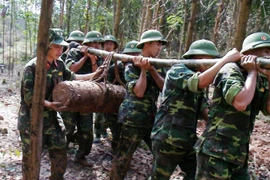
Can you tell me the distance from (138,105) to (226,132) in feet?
4.95

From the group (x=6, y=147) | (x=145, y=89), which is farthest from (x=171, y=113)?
(x=6, y=147)

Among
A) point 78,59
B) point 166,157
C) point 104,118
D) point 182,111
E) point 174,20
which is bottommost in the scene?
point 104,118

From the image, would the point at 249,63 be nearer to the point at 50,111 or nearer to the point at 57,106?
the point at 57,106

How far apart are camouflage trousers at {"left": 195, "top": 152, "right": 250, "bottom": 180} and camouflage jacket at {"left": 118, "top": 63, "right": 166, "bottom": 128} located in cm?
123

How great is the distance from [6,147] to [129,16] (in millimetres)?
12378

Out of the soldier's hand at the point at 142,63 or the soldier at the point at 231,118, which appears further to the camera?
the soldier's hand at the point at 142,63

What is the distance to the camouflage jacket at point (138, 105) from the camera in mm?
3963

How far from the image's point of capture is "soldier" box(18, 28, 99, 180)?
3594 millimetres

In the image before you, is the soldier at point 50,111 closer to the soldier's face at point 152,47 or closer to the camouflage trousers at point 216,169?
the soldier's face at point 152,47

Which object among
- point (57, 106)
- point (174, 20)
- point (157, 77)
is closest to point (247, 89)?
point (157, 77)

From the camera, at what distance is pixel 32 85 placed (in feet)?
11.7

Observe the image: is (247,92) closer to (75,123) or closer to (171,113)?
(171,113)

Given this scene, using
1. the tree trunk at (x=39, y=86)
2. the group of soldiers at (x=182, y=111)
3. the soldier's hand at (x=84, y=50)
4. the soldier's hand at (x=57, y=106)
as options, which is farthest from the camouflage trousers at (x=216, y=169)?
the soldier's hand at (x=84, y=50)

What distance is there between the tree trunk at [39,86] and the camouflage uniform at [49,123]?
5.40 ft
